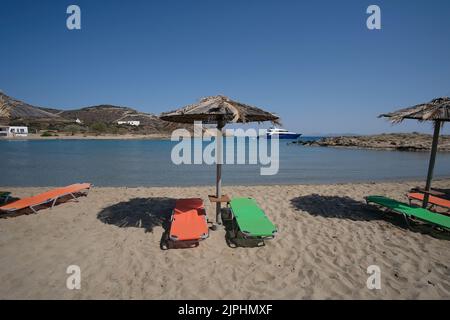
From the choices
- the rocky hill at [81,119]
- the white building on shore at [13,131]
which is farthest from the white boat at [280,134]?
the white building on shore at [13,131]

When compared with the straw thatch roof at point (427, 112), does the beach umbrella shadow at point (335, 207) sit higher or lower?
lower

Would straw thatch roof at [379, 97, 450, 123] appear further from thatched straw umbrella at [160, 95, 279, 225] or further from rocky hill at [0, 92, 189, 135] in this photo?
rocky hill at [0, 92, 189, 135]

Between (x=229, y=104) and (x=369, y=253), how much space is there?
4.02m

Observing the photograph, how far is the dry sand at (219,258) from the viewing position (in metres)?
3.60

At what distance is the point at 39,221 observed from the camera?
6145 millimetres

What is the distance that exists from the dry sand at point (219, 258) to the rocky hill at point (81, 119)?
2.65 m

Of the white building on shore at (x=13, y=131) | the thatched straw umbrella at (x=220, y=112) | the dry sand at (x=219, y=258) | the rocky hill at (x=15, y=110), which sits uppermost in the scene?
the white building on shore at (x=13, y=131)

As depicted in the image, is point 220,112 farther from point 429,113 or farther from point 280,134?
point 280,134

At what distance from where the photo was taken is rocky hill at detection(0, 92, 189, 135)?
6590mm

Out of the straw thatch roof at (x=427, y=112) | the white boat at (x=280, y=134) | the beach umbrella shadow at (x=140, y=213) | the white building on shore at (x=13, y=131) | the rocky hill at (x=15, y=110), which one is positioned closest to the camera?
the straw thatch roof at (x=427, y=112)

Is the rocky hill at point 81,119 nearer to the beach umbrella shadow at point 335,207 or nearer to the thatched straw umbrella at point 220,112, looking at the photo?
the thatched straw umbrella at point 220,112

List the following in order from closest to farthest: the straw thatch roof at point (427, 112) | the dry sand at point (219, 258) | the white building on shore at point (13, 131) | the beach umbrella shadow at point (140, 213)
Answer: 1. the dry sand at point (219, 258)
2. the straw thatch roof at point (427, 112)
3. the beach umbrella shadow at point (140, 213)
4. the white building on shore at point (13, 131)

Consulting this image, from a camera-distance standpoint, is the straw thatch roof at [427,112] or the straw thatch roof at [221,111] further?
the straw thatch roof at [427,112]

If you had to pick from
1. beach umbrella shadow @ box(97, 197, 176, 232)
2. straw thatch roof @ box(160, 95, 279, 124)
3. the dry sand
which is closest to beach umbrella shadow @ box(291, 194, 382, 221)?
the dry sand
